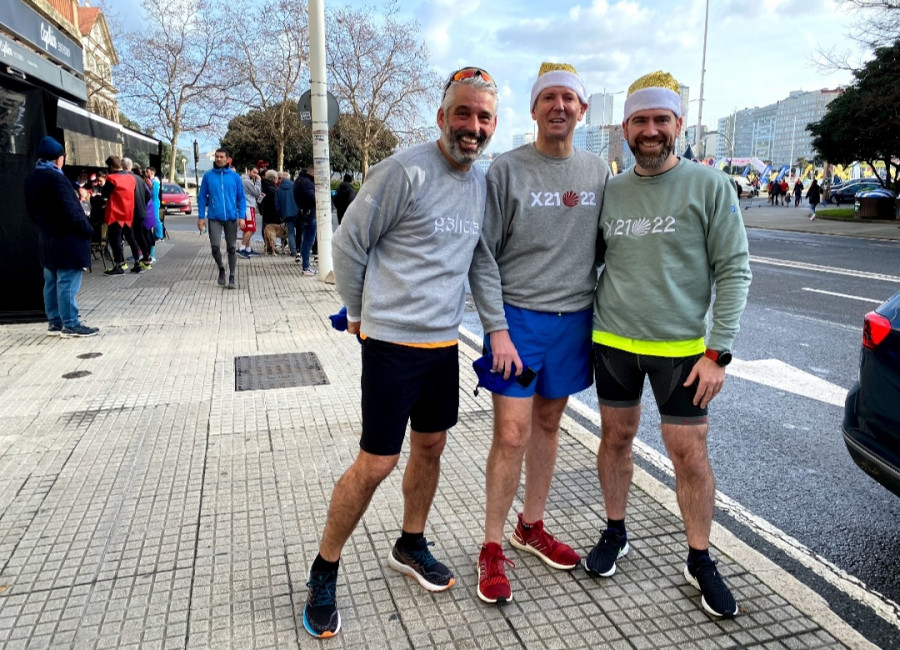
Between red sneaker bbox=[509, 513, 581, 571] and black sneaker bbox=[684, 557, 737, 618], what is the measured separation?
48 centimetres

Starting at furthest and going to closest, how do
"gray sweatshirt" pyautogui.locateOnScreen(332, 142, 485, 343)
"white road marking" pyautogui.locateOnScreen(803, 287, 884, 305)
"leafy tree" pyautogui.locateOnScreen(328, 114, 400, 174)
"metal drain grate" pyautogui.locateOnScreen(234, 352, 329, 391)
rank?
"leafy tree" pyautogui.locateOnScreen(328, 114, 400, 174), "white road marking" pyautogui.locateOnScreen(803, 287, 884, 305), "metal drain grate" pyautogui.locateOnScreen(234, 352, 329, 391), "gray sweatshirt" pyautogui.locateOnScreen(332, 142, 485, 343)

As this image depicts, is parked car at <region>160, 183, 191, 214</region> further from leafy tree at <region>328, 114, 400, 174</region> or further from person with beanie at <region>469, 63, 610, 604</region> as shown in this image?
person with beanie at <region>469, 63, 610, 604</region>

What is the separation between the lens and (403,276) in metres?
2.43

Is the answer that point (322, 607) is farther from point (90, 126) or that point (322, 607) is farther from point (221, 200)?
point (90, 126)

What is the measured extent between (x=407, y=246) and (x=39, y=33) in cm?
1064

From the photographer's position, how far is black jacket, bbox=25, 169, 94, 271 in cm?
653

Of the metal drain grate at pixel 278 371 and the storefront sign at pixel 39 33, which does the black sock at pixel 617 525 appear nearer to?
the metal drain grate at pixel 278 371

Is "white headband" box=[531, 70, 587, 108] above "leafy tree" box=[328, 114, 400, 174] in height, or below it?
below

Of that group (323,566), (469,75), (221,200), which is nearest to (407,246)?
(469,75)

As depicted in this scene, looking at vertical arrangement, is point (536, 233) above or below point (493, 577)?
above

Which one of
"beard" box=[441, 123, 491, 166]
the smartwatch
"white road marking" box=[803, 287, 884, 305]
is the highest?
"beard" box=[441, 123, 491, 166]

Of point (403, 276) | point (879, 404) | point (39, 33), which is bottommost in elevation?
point (879, 404)

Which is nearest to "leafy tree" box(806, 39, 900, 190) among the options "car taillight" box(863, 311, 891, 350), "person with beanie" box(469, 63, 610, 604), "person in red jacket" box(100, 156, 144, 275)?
"person in red jacket" box(100, 156, 144, 275)

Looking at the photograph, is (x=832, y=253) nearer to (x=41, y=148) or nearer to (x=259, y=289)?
(x=259, y=289)
